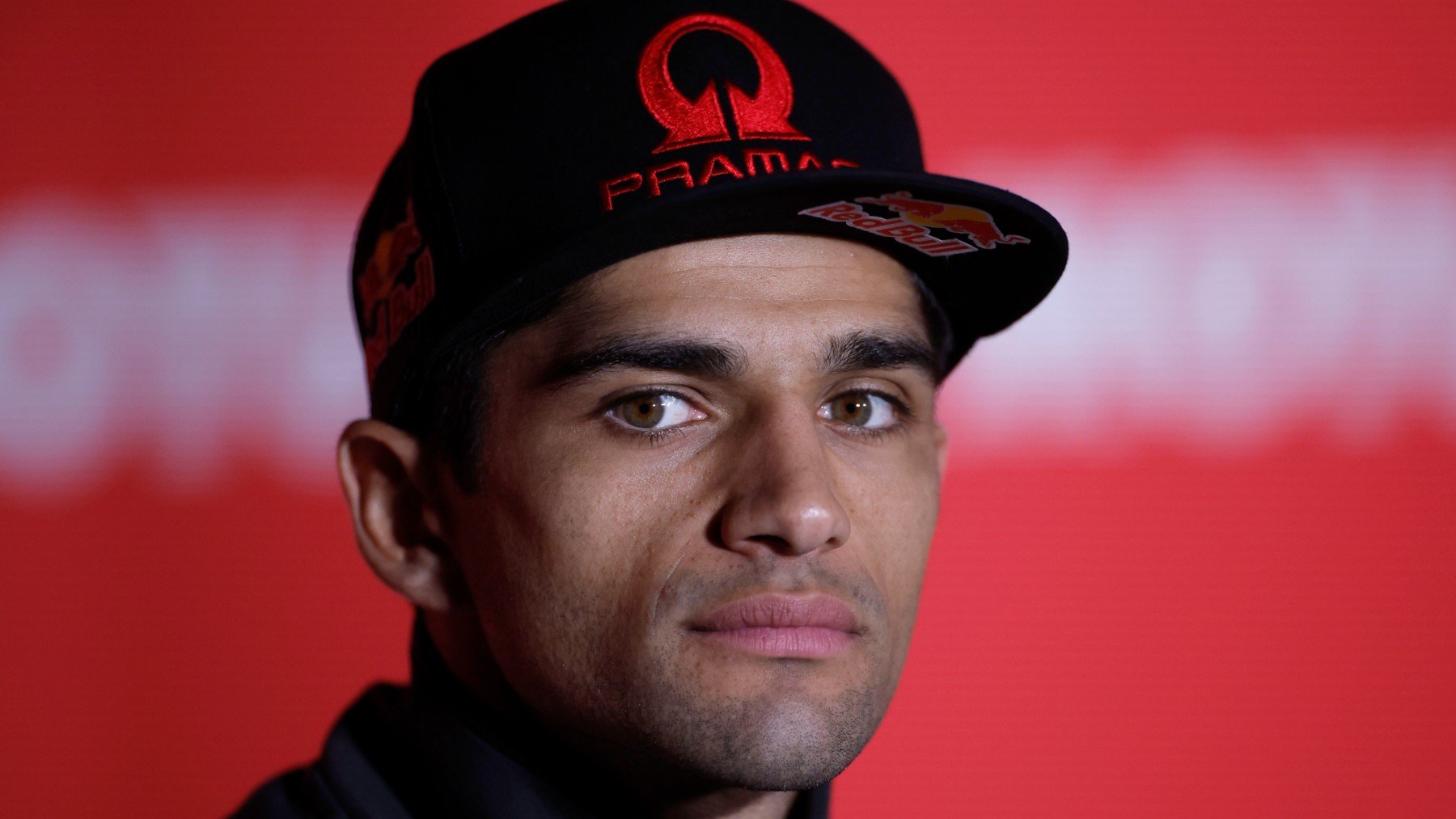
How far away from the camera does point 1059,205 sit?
1894 millimetres

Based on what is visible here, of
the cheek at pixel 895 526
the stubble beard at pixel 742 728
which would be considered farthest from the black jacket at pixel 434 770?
the cheek at pixel 895 526

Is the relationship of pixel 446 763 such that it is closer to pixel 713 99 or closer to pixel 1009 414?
pixel 713 99

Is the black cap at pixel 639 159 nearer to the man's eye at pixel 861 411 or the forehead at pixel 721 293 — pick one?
the forehead at pixel 721 293

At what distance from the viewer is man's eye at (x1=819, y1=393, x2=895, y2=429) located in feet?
3.61

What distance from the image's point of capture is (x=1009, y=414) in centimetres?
191

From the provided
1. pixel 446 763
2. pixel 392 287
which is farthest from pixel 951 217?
pixel 446 763

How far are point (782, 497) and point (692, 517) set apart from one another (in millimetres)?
80

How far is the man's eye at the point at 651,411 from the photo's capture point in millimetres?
1023

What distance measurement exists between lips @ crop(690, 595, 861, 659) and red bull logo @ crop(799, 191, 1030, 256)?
0.30 meters

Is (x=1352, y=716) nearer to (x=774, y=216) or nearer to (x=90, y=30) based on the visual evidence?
(x=774, y=216)

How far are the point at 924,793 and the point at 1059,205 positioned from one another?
892mm

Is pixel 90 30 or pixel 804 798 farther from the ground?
pixel 90 30

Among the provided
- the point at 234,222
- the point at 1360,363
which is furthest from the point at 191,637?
the point at 1360,363

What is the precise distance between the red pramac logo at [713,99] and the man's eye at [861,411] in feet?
0.74
